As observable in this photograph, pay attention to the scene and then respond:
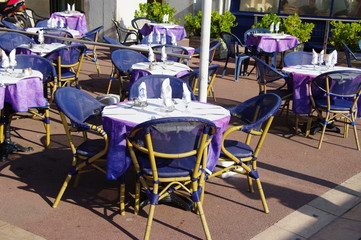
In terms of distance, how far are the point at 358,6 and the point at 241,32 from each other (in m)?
3.39

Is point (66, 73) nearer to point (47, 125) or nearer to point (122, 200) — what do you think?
point (47, 125)

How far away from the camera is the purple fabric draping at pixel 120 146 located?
3.85 metres

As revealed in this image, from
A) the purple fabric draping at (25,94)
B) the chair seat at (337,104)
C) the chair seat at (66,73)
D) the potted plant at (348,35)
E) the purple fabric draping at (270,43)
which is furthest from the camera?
the potted plant at (348,35)

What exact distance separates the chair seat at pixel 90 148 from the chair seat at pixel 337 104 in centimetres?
311

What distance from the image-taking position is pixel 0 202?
423 cm

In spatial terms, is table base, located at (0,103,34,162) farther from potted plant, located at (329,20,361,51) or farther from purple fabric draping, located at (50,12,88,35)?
potted plant, located at (329,20,361,51)

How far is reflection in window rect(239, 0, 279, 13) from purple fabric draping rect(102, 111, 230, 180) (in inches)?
462

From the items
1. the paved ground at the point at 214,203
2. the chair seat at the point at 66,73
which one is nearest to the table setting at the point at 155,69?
the chair seat at the point at 66,73

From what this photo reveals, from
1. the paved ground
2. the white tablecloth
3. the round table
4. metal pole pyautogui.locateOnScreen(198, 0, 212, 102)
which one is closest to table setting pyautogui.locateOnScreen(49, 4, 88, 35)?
the paved ground

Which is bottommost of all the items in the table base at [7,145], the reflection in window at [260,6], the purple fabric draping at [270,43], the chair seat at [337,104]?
the table base at [7,145]

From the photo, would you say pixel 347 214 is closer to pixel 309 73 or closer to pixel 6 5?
pixel 309 73

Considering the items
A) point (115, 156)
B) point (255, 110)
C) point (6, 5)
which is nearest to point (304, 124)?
point (255, 110)

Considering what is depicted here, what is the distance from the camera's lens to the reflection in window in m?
15.1

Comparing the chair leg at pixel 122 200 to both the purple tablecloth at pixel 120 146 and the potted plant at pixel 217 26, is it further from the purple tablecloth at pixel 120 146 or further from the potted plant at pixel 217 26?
the potted plant at pixel 217 26
